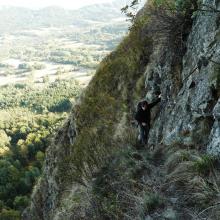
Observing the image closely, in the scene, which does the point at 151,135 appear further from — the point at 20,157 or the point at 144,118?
the point at 20,157

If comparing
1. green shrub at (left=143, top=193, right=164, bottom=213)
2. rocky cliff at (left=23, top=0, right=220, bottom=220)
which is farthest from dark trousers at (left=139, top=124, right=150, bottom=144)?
green shrub at (left=143, top=193, right=164, bottom=213)

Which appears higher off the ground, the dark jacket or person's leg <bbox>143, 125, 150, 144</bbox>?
the dark jacket

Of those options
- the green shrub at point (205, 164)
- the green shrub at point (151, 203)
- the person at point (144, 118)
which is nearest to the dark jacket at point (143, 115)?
the person at point (144, 118)

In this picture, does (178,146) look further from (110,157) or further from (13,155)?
(13,155)

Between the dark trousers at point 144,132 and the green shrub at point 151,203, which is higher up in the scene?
the green shrub at point 151,203

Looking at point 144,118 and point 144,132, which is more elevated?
point 144,118

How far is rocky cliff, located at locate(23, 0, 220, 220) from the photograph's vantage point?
26.2ft

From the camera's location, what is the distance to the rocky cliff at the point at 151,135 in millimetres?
7973

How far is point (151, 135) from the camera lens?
46.8 feet

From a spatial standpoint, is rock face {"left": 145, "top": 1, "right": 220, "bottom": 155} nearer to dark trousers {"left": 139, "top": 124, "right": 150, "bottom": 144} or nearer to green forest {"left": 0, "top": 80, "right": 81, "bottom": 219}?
dark trousers {"left": 139, "top": 124, "right": 150, "bottom": 144}

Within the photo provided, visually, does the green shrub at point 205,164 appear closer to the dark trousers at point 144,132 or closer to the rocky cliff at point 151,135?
the rocky cliff at point 151,135

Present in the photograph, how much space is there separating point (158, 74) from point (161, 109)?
1.64m

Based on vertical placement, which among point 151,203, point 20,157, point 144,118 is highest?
point 151,203

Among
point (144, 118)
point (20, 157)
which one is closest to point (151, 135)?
point (144, 118)
